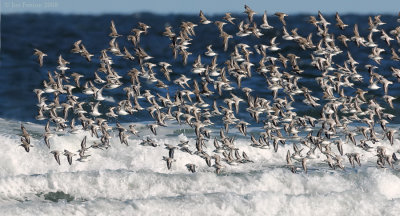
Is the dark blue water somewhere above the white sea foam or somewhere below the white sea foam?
below

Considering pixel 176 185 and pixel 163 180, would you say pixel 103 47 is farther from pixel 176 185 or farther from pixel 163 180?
pixel 176 185

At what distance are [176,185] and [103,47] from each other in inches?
1291

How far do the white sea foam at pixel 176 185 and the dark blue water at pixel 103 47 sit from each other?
252 inches

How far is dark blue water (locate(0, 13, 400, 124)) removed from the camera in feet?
122

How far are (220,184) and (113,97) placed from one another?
14511 mm

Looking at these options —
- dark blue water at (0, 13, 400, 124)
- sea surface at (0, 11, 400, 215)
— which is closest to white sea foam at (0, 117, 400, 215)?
sea surface at (0, 11, 400, 215)

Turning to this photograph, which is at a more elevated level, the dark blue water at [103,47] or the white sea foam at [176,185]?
the white sea foam at [176,185]

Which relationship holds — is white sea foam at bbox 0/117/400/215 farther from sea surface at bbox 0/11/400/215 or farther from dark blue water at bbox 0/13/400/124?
dark blue water at bbox 0/13/400/124

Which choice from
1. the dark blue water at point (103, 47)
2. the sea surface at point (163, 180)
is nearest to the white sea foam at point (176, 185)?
the sea surface at point (163, 180)

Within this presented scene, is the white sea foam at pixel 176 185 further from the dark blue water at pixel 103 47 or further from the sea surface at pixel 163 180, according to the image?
the dark blue water at pixel 103 47

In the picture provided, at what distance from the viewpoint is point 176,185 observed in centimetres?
2277

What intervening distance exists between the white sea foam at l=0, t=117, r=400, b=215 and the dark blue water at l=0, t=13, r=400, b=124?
6400mm

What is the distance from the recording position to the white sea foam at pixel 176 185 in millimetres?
20281

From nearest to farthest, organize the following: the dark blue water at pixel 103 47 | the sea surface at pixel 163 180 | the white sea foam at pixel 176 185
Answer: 1. the white sea foam at pixel 176 185
2. the sea surface at pixel 163 180
3. the dark blue water at pixel 103 47
